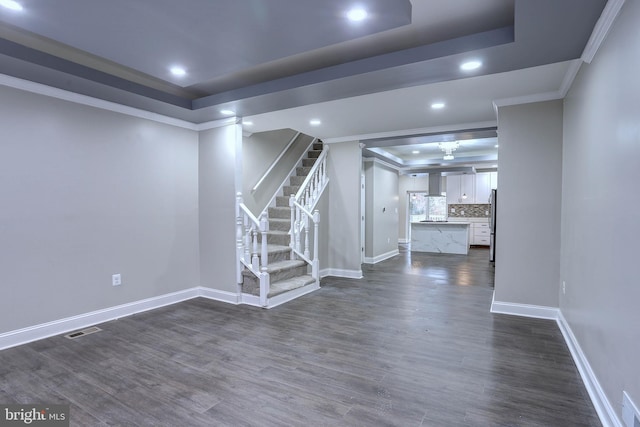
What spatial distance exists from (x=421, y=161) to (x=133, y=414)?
8.58 metres

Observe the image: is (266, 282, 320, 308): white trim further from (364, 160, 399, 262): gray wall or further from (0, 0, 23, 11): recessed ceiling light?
(0, 0, 23, 11): recessed ceiling light

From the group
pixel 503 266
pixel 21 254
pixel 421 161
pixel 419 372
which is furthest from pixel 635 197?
pixel 421 161

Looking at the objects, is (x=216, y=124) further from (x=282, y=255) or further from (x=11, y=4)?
(x=11, y=4)

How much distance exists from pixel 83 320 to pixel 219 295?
1.52 m

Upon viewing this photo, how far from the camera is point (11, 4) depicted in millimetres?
1998

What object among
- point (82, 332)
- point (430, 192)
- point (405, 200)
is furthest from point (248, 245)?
point (405, 200)

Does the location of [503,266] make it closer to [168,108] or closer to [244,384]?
[244,384]

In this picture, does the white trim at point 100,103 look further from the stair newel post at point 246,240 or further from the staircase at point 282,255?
the staircase at point 282,255

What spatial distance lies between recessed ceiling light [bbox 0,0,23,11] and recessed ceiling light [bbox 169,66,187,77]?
1.08 m

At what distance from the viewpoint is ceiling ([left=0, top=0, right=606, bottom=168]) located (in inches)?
81.7

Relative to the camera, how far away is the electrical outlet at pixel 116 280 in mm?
3670

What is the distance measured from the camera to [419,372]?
2.49 m

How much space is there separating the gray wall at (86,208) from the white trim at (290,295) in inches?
50.0

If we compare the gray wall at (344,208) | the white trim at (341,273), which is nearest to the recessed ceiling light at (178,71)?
the gray wall at (344,208)
